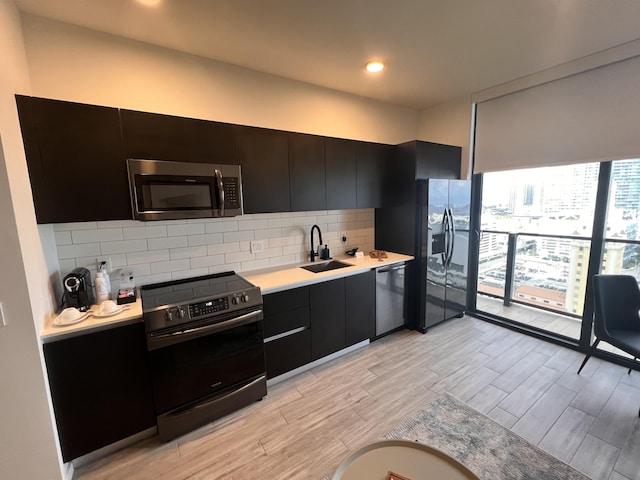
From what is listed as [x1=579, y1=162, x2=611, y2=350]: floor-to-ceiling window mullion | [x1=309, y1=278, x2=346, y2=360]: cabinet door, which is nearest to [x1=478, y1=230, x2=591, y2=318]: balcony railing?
[x1=579, y1=162, x2=611, y2=350]: floor-to-ceiling window mullion

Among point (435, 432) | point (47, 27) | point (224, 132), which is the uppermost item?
point (47, 27)

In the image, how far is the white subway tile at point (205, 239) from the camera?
244cm

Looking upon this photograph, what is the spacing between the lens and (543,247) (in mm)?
3359

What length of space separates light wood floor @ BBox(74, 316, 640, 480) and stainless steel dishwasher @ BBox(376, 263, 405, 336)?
27 centimetres

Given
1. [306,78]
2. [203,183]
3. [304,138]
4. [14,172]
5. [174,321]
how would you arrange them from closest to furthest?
1. [14,172]
2. [174,321]
3. [203,183]
4. [304,138]
5. [306,78]

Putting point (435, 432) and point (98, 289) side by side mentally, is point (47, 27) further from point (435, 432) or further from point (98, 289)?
point (435, 432)

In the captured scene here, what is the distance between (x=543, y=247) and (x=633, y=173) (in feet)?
3.67

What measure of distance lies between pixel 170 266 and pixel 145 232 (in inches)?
13.4

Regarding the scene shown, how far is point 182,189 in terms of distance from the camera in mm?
2002

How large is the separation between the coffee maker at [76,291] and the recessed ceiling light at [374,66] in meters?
2.83

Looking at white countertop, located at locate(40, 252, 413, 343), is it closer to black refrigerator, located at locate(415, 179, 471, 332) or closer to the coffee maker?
the coffee maker

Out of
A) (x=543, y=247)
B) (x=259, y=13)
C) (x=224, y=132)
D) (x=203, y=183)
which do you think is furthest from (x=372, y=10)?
(x=543, y=247)

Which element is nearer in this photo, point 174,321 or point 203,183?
point 174,321

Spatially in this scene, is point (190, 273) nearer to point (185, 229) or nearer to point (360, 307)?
point (185, 229)
